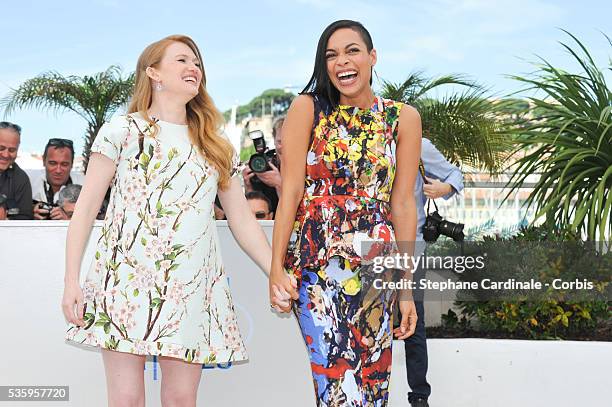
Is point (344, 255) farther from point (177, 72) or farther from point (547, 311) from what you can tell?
point (547, 311)

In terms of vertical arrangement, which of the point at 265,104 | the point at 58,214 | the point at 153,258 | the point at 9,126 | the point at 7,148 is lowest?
the point at 153,258

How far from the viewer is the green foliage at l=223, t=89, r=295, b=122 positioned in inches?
1975

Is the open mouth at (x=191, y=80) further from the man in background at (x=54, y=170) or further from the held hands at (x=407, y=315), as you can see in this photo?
the man in background at (x=54, y=170)

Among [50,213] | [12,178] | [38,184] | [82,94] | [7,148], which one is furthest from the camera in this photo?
[82,94]

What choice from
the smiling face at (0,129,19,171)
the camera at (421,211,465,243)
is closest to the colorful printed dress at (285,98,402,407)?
the camera at (421,211,465,243)

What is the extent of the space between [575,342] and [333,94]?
119 inches

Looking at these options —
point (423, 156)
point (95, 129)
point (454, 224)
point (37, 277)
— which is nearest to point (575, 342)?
point (454, 224)

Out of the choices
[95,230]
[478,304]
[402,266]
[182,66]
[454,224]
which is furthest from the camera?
[478,304]

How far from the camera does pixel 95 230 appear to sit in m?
3.88

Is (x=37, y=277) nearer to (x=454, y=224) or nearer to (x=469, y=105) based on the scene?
(x=454, y=224)

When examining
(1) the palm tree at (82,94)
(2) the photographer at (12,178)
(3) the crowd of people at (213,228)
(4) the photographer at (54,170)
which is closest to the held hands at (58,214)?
(2) the photographer at (12,178)

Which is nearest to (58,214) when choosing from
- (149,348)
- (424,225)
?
(424,225)

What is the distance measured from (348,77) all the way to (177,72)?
2.10 ft

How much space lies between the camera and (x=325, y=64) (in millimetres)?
2701
